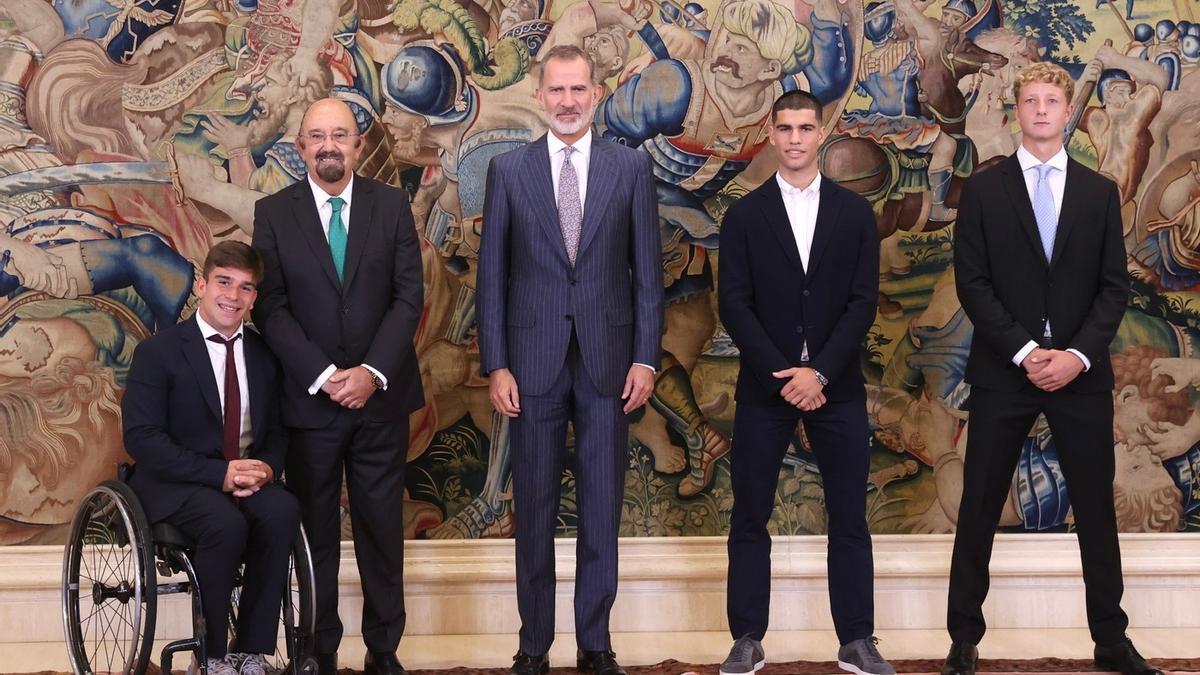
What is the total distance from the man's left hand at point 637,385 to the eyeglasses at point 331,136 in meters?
1.09

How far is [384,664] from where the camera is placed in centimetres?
385

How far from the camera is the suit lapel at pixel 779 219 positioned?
12.4 feet

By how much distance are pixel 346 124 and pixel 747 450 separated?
155 centimetres

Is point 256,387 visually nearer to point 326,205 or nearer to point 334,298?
point 334,298

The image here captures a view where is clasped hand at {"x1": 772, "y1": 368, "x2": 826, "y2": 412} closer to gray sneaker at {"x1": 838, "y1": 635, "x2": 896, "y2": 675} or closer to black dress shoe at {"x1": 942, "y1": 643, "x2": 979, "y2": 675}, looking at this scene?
gray sneaker at {"x1": 838, "y1": 635, "x2": 896, "y2": 675}

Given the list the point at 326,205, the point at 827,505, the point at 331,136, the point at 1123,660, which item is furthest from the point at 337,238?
the point at 1123,660

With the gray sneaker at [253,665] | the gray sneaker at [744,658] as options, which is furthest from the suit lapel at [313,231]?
the gray sneaker at [744,658]

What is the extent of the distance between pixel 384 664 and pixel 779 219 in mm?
1800

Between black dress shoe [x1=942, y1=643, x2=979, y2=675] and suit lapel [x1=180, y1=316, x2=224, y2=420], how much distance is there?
2.26 meters

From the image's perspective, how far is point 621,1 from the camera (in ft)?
14.4

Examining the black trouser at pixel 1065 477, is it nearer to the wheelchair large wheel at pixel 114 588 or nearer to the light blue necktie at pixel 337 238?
the light blue necktie at pixel 337 238

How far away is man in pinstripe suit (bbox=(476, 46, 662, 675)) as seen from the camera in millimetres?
3729

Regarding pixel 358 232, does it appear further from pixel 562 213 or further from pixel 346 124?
pixel 562 213

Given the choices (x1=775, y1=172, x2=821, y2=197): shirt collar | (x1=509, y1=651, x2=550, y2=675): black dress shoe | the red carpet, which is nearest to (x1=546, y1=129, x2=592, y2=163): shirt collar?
(x1=775, y1=172, x2=821, y2=197): shirt collar
